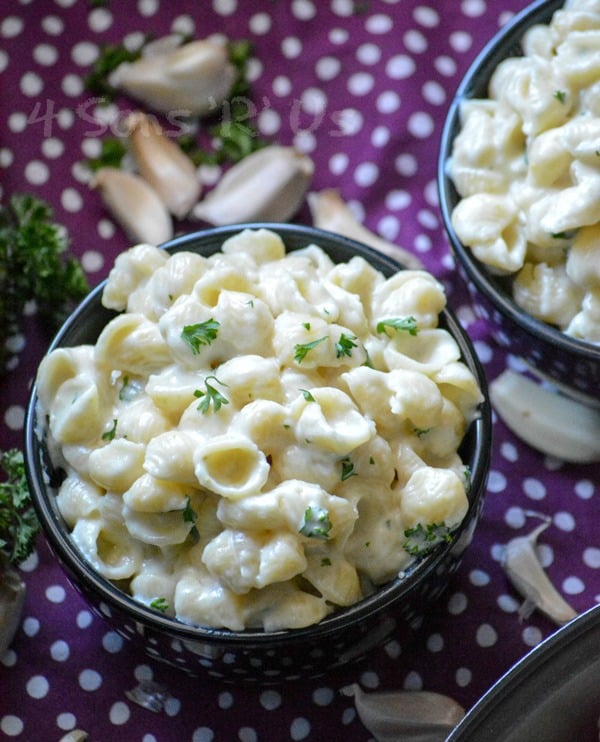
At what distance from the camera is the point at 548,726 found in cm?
112

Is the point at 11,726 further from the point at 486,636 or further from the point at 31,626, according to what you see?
the point at 486,636

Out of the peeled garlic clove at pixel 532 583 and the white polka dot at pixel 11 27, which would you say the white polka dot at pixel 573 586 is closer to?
the peeled garlic clove at pixel 532 583

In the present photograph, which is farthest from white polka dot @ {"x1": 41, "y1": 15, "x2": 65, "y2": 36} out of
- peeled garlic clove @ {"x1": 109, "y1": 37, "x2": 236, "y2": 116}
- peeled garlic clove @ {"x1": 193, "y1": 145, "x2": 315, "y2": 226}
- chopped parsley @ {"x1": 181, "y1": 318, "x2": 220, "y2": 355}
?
chopped parsley @ {"x1": 181, "y1": 318, "x2": 220, "y2": 355}

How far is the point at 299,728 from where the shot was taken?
1.38 m

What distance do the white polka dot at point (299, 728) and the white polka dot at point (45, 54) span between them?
105 centimetres

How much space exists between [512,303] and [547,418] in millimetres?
223

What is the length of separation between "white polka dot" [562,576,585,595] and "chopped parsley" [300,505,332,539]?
1.63ft

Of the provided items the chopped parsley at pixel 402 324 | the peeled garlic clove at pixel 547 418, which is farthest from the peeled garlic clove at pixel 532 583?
the chopped parsley at pixel 402 324

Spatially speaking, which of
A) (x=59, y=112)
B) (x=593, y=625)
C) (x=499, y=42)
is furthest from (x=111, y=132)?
(x=593, y=625)

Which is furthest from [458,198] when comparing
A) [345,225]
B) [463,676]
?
[463,676]

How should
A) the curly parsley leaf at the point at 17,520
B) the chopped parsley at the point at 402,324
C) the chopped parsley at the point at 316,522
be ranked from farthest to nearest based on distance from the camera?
the curly parsley leaf at the point at 17,520 → the chopped parsley at the point at 402,324 → the chopped parsley at the point at 316,522

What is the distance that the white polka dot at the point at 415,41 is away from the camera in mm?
1767

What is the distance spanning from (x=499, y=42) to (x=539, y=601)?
74cm

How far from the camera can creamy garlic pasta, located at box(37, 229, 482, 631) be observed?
1.12 metres
